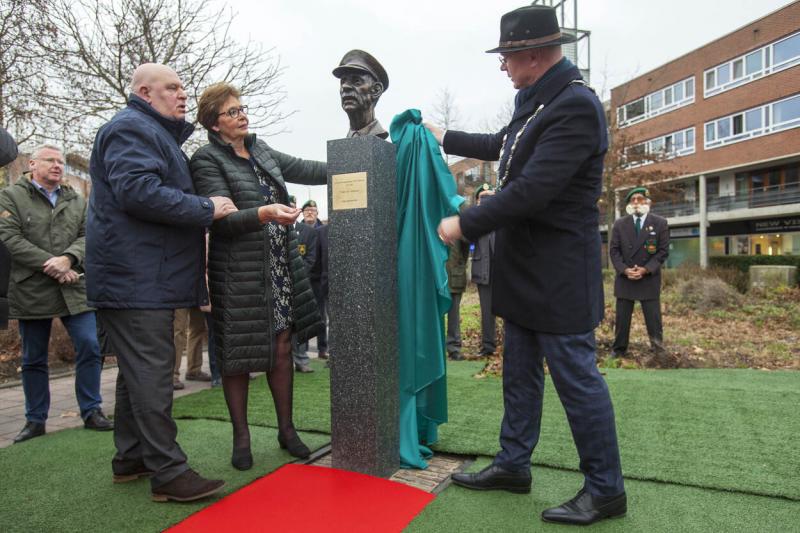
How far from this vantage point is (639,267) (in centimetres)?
714

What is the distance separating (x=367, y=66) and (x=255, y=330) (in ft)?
5.81

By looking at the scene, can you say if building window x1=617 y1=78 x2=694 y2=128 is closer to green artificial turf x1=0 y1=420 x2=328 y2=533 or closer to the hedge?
the hedge

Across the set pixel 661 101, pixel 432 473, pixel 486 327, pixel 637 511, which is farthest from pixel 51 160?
pixel 661 101

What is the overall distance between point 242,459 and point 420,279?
61.3 inches

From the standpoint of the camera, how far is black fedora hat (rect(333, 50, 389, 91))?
3396 mm

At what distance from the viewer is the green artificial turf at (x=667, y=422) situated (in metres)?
3.18

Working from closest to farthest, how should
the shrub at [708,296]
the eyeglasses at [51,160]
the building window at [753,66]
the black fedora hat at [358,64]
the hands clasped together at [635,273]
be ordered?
the black fedora hat at [358,64], the eyeglasses at [51,160], the hands clasped together at [635,273], the shrub at [708,296], the building window at [753,66]

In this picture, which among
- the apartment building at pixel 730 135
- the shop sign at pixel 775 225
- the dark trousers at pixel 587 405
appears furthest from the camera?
the shop sign at pixel 775 225

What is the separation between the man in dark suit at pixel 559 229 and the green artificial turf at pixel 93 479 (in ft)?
6.13

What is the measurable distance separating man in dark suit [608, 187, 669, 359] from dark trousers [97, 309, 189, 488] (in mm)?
5922

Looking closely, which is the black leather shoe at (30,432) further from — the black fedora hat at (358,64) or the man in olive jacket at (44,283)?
the black fedora hat at (358,64)

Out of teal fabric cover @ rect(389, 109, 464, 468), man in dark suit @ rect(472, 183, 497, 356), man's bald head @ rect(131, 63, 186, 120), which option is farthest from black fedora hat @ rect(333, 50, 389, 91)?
man in dark suit @ rect(472, 183, 497, 356)

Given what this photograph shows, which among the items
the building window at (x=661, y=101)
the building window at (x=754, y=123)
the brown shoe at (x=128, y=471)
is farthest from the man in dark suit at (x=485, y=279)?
the building window at (x=661, y=101)

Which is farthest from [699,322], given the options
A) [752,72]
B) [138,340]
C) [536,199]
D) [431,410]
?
[752,72]
